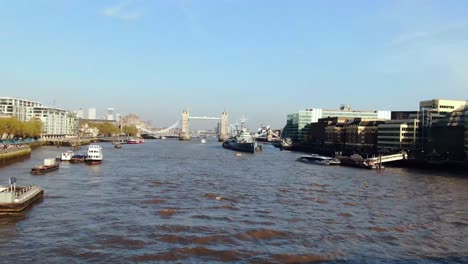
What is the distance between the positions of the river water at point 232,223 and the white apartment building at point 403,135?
154ft

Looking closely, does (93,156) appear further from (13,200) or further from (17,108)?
(17,108)

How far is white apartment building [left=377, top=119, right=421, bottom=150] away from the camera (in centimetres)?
8700

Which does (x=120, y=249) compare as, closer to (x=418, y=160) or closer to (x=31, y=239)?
(x=31, y=239)

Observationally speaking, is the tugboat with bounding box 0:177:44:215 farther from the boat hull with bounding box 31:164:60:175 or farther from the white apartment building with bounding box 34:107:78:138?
the white apartment building with bounding box 34:107:78:138

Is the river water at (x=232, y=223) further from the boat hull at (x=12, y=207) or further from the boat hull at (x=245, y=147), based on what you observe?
the boat hull at (x=245, y=147)

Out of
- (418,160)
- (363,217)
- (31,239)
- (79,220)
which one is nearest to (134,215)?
(79,220)

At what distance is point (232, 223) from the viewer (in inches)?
969

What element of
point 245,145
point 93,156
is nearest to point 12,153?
point 93,156

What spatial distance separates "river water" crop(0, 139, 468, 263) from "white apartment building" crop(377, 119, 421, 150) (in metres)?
47.0

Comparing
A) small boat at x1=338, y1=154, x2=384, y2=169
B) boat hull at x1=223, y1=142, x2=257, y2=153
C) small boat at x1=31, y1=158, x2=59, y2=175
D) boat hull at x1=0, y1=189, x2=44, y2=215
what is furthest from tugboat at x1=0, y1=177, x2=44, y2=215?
boat hull at x1=223, y1=142, x2=257, y2=153

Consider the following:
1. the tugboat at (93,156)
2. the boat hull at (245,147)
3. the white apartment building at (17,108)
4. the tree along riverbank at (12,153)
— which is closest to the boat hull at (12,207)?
the tugboat at (93,156)

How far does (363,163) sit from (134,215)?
48910 millimetres

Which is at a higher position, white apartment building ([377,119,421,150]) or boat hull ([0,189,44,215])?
white apartment building ([377,119,421,150])

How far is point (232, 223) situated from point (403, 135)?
70.7 meters
